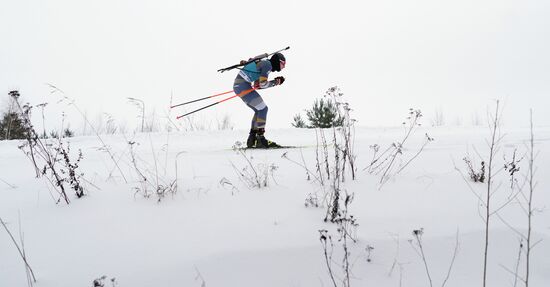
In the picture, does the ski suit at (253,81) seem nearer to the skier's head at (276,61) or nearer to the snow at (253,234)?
the skier's head at (276,61)

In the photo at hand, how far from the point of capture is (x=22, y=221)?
6.74 ft

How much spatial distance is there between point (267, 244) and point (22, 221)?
4.96ft

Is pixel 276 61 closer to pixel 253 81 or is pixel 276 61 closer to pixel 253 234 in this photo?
pixel 253 81

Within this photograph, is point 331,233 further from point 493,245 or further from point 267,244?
point 493,245

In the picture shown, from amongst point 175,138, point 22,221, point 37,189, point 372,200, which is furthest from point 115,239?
point 175,138

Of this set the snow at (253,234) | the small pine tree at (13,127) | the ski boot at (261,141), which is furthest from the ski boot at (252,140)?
the small pine tree at (13,127)

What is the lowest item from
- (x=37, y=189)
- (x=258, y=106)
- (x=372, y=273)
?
(x=372, y=273)

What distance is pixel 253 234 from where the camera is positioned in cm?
184

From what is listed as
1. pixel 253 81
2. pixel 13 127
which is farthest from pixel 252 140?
pixel 13 127

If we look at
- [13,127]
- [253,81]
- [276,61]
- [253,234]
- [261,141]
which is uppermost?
[276,61]

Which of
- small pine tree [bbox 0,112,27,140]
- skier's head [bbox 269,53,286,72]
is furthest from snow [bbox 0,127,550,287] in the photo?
skier's head [bbox 269,53,286,72]

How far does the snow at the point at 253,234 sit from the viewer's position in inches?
61.0

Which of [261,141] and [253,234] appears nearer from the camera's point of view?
[253,234]

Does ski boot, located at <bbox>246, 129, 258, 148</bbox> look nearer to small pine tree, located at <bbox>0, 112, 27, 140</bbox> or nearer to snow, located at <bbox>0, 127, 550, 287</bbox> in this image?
snow, located at <bbox>0, 127, 550, 287</bbox>
